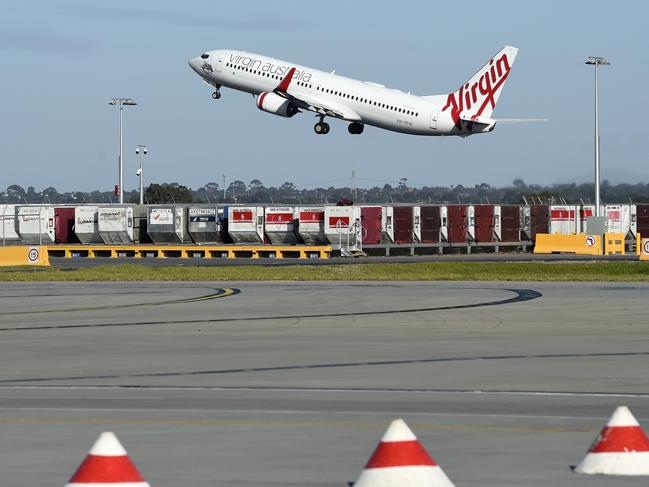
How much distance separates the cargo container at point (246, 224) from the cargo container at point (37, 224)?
45.7 feet

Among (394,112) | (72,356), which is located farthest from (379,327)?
(394,112)

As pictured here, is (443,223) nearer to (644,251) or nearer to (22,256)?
(644,251)

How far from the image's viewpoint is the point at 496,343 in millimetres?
27312

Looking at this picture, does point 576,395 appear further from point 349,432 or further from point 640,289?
point 640,289

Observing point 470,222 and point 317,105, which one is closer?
point 317,105

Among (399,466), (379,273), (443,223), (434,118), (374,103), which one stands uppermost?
(374,103)

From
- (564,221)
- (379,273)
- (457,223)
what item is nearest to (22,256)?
(379,273)

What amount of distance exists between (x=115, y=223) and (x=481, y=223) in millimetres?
25844

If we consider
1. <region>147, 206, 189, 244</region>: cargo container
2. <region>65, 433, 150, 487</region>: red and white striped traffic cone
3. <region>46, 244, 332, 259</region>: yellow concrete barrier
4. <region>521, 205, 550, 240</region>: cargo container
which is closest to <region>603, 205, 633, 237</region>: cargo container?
<region>521, 205, 550, 240</region>: cargo container

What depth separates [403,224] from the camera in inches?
3871

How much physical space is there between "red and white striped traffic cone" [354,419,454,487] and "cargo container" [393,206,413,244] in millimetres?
87144

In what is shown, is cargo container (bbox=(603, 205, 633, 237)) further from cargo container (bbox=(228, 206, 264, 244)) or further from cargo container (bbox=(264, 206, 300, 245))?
cargo container (bbox=(228, 206, 264, 244))

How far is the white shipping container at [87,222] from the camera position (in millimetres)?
104125

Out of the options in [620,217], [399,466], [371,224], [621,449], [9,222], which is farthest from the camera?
[9,222]
